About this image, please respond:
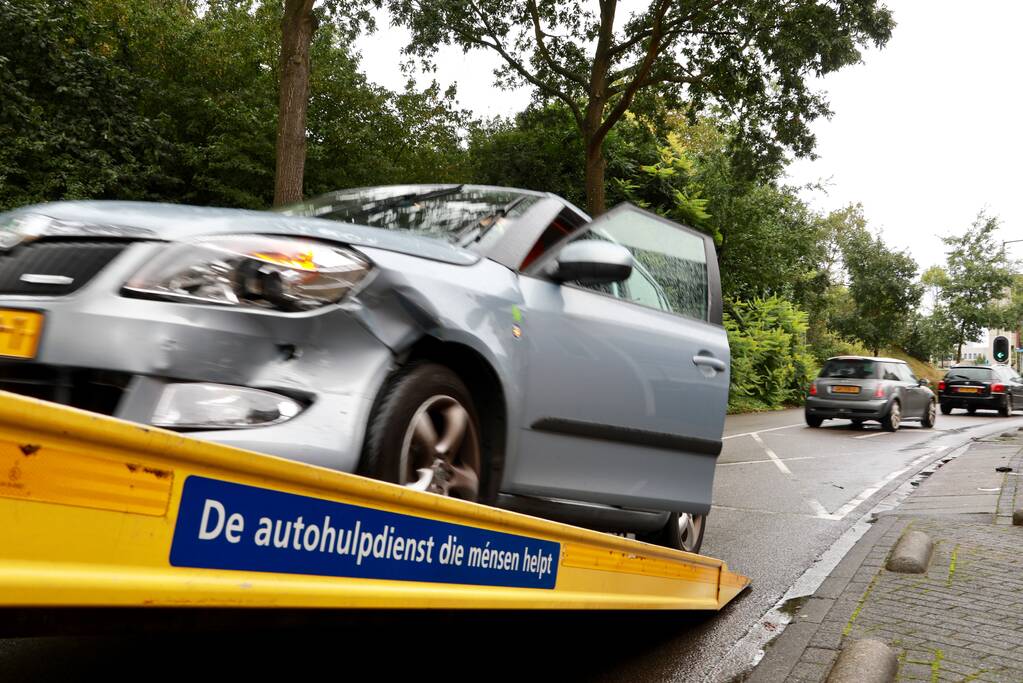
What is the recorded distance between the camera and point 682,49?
65.9ft

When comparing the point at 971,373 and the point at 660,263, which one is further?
the point at 971,373

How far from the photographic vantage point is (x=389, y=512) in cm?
209

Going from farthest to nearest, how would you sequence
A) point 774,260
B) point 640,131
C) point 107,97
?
point 774,260
point 640,131
point 107,97

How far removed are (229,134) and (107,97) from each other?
2718mm

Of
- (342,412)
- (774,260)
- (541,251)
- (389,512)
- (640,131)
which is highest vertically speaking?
(640,131)

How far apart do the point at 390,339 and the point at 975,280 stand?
163 feet

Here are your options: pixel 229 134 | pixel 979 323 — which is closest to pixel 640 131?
pixel 229 134

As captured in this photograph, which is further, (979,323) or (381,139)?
(979,323)

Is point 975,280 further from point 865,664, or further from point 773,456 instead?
point 865,664

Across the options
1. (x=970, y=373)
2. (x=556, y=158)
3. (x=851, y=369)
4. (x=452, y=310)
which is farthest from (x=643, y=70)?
(x=452, y=310)

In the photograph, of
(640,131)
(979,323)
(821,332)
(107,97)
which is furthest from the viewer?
(821,332)

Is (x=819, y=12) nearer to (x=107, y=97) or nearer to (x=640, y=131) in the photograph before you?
(x=640, y=131)

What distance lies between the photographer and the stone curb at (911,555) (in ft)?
17.2

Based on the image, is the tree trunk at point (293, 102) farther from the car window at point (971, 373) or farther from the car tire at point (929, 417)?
the car window at point (971, 373)
